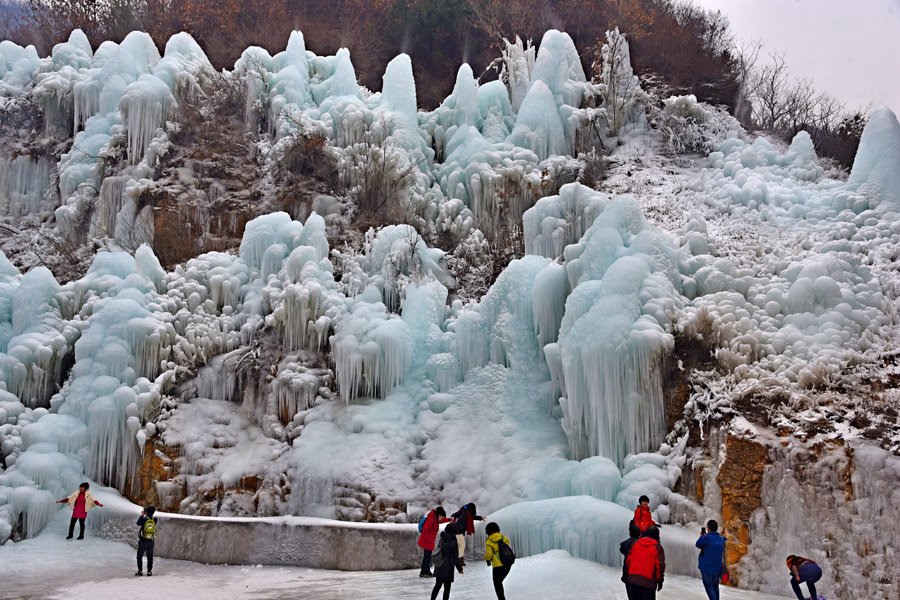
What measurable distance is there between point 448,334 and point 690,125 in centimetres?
880

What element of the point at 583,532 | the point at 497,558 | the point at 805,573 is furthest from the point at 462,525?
the point at 805,573

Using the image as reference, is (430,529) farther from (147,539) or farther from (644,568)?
(147,539)

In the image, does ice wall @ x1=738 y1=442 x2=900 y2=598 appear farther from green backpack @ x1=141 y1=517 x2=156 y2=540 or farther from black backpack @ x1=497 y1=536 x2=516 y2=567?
green backpack @ x1=141 y1=517 x2=156 y2=540

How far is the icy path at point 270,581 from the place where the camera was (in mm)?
8562

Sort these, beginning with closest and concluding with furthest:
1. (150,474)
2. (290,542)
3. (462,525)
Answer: (462,525) → (290,542) → (150,474)

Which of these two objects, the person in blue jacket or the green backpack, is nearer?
the person in blue jacket

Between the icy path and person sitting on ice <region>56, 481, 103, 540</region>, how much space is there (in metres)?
0.56

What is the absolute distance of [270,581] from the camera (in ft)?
33.0

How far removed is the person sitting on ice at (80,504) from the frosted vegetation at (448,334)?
31.8 inches

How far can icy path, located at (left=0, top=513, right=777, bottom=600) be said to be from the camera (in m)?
8.56

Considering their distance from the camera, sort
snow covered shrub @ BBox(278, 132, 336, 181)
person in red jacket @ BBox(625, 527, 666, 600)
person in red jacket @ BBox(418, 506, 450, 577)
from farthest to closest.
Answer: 1. snow covered shrub @ BBox(278, 132, 336, 181)
2. person in red jacket @ BBox(418, 506, 450, 577)
3. person in red jacket @ BBox(625, 527, 666, 600)

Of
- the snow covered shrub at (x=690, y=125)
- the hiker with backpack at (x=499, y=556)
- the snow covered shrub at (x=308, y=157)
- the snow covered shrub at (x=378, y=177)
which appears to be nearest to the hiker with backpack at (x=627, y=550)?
the hiker with backpack at (x=499, y=556)

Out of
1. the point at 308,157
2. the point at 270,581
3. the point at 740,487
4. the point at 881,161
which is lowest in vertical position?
the point at 270,581

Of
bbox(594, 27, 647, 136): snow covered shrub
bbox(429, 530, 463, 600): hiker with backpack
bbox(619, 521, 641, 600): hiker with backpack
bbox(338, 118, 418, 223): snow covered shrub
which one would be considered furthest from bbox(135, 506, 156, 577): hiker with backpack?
bbox(594, 27, 647, 136): snow covered shrub
